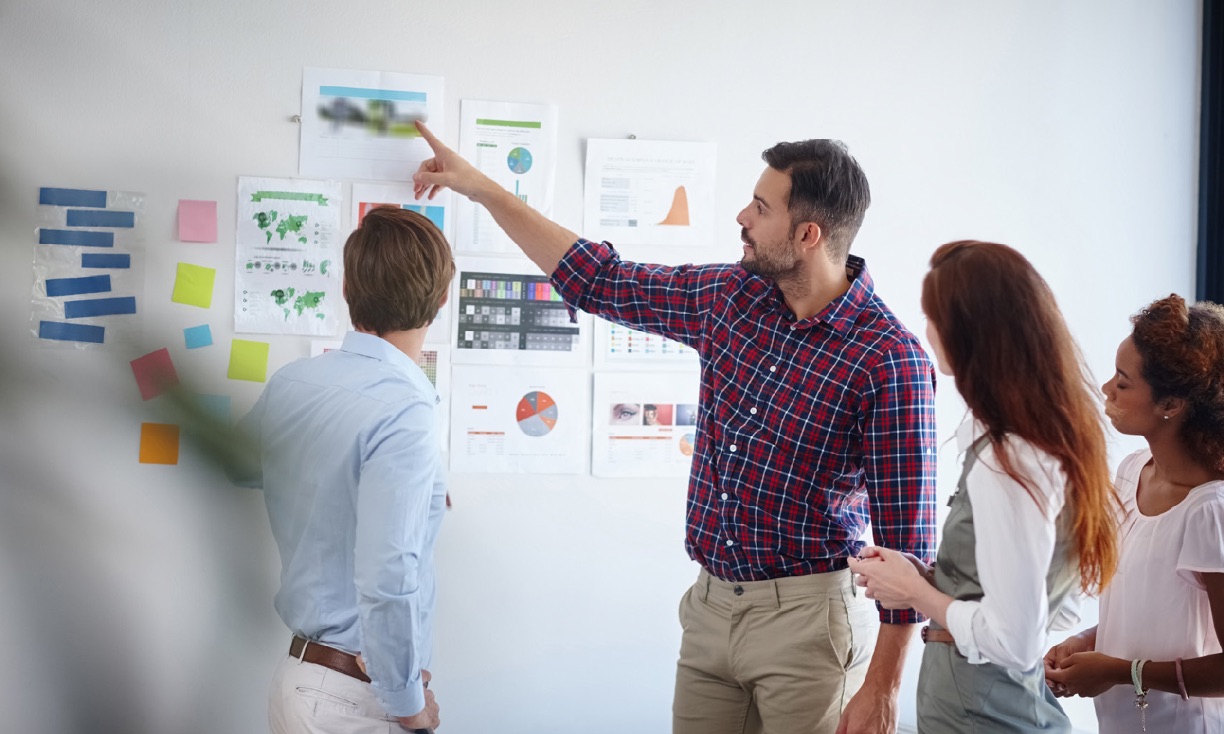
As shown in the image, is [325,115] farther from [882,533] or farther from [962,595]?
[962,595]

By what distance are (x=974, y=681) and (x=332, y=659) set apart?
87 cm

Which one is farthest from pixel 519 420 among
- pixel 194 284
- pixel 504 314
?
pixel 194 284

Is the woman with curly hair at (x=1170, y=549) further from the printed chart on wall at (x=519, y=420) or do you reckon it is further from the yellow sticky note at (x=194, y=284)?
the yellow sticky note at (x=194, y=284)

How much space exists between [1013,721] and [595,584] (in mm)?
1230

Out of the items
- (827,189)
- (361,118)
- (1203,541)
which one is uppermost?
(361,118)

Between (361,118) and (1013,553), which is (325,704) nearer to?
(1013,553)

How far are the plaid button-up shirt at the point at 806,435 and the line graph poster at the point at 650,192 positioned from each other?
23.6 inches

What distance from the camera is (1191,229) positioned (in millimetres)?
2666

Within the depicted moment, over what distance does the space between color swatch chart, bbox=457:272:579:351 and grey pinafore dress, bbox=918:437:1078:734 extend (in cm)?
124

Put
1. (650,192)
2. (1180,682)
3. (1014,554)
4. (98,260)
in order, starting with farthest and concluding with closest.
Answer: (650,192) → (98,260) → (1180,682) → (1014,554)

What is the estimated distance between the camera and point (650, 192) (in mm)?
2355

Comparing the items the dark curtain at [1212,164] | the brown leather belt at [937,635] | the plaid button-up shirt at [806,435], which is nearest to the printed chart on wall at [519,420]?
the plaid button-up shirt at [806,435]

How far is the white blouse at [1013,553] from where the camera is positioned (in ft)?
3.80

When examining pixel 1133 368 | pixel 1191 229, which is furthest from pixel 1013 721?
pixel 1191 229
